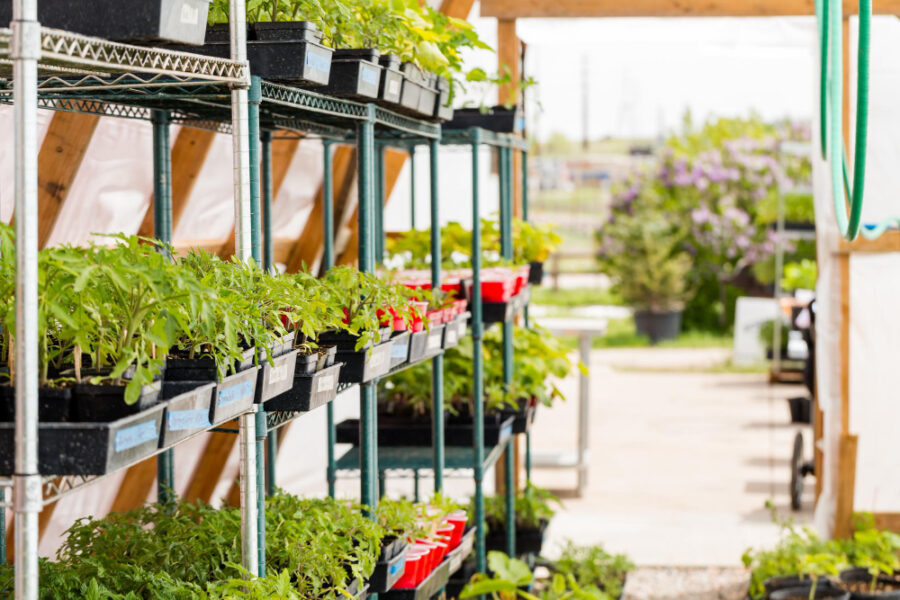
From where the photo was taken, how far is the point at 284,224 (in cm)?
396

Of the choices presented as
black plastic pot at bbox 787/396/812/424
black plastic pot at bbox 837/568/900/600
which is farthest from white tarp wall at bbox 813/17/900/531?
black plastic pot at bbox 787/396/812/424

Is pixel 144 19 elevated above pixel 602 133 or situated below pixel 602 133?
below

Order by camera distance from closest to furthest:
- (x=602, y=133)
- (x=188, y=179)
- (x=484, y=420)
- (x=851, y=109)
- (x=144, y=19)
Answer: (x=144, y=19) → (x=188, y=179) → (x=484, y=420) → (x=851, y=109) → (x=602, y=133)

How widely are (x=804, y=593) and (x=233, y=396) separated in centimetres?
271

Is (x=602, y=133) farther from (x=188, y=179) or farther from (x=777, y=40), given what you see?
(x=188, y=179)

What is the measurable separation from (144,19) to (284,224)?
2.46 m

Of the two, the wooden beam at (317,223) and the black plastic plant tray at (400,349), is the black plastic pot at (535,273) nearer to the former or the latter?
the wooden beam at (317,223)

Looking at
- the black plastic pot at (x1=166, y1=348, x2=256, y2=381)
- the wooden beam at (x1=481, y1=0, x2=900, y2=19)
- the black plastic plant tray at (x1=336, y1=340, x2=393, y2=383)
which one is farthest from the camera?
the wooden beam at (x1=481, y1=0, x2=900, y2=19)

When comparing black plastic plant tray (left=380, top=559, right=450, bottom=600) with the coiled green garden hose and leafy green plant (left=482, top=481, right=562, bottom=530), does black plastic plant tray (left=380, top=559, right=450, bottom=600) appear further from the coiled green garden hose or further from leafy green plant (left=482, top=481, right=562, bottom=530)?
the coiled green garden hose

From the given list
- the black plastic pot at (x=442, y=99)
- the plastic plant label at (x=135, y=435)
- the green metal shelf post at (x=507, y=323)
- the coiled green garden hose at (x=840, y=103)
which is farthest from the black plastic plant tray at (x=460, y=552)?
the plastic plant label at (x=135, y=435)

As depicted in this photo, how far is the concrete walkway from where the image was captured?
503cm

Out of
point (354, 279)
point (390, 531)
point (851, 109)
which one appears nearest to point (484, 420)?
point (390, 531)

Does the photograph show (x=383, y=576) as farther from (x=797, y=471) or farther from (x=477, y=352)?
(x=797, y=471)

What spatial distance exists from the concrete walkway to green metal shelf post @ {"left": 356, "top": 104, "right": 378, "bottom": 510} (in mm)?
1870
